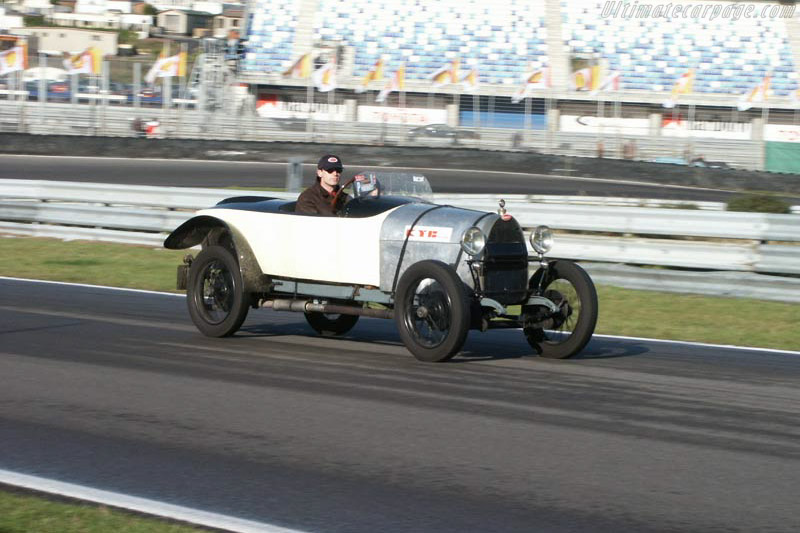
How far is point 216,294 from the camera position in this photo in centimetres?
884

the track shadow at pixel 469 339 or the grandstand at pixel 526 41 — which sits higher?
the grandstand at pixel 526 41

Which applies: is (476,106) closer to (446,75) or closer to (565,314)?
(446,75)

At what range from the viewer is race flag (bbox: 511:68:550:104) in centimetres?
4370

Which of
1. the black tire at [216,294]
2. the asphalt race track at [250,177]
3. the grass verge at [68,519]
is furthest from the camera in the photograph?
the asphalt race track at [250,177]

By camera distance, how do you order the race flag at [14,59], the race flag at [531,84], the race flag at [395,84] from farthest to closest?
the race flag at [531,84]
the race flag at [395,84]
the race flag at [14,59]

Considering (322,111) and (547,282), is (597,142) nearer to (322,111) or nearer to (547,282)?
(322,111)

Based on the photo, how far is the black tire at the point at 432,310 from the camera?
23.7ft

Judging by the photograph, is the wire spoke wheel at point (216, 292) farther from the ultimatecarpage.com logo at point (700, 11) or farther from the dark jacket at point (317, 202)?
the ultimatecarpage.com logo at point (700, 11)

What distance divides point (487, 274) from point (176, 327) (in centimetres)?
305

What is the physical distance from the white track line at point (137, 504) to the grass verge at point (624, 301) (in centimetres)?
634

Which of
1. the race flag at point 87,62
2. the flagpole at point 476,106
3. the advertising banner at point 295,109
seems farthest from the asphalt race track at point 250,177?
the advertising banner at point 295,109

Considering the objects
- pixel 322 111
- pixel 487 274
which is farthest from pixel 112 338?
pixel 322 111

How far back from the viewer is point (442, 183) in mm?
28750

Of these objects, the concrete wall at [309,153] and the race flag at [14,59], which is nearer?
the concrete wall at [309,153]
